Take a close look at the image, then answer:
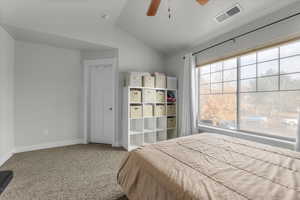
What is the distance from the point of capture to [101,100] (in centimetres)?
366

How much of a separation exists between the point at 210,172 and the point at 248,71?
203 centimetres

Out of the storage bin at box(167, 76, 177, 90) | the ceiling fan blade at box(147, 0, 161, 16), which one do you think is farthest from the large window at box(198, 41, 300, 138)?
the ceiling fan blade at box(147, 0, 161, 16)

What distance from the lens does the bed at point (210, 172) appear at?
801mm

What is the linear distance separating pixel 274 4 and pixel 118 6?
94.0 inches

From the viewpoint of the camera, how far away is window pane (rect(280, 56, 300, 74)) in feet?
6.06

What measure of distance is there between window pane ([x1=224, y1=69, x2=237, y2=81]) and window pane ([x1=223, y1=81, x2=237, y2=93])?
0.24 feet

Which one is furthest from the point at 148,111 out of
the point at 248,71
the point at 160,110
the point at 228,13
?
the point at 228,13

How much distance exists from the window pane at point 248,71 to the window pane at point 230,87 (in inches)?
7.2

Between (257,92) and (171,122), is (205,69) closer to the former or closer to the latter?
(257,92)

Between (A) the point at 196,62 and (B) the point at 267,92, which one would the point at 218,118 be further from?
(A) the point at 196,62

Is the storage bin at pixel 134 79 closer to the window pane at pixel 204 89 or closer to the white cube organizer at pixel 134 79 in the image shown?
the white cube organizer at pixel 134 79

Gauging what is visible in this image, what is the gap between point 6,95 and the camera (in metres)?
2.62

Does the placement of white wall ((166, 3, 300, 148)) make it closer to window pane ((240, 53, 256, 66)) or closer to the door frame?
window pane ((240, 53, 256, 66))

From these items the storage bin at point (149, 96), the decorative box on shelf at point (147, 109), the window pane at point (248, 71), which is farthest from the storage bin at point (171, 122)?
the window pane at point (248, 71)
